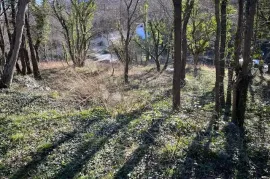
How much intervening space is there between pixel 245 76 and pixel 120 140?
13.8 ft

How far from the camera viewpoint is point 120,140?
20.0 ft

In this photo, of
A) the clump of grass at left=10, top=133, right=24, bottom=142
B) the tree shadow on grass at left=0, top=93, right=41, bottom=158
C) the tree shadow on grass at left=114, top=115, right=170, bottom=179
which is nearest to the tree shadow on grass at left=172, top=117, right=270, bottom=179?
the tree shadow on grass at left=114, top=115, right=170, bottom=179

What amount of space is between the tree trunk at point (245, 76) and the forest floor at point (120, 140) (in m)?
0.42

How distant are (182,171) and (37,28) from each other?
62.5 feet

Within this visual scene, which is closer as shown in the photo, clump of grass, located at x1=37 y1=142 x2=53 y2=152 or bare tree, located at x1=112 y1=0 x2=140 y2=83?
clump of grass, located at x1=37 y1=142 x2=53 y2=152

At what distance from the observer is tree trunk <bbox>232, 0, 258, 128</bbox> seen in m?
7.30

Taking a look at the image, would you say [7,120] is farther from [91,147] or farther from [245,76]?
[245,76]

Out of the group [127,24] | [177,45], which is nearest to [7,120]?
[177,45]

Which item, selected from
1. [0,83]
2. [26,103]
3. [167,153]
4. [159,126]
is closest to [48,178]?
[167,153]

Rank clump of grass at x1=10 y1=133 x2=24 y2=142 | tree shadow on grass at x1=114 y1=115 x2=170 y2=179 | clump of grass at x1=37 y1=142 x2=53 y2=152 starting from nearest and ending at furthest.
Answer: tree shadow on grass at x1=114 y1=115 x2=170 y2=179
clump of grass at x1=37 y1=142 x2=53 y2=152
clump of grass at x1=10 y1=133 x2=24 y2=142

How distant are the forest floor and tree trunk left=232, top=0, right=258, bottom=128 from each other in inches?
16.6

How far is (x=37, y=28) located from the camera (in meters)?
20.5

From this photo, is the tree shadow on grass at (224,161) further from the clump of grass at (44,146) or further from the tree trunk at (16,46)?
the tree trunk at (16,46)

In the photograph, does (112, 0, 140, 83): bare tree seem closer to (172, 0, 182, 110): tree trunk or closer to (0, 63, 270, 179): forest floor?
(0, 63, 270, 179): forest floor
